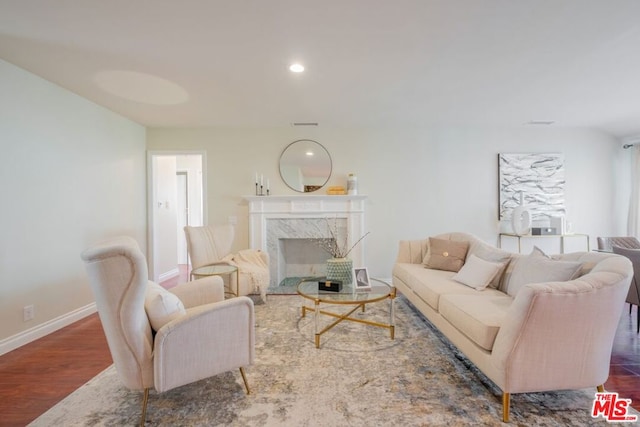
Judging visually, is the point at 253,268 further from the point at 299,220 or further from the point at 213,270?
the point at 299,220

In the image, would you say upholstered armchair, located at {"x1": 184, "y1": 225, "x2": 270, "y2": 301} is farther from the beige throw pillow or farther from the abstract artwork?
the abstract artwork

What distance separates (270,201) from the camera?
4.63 meters

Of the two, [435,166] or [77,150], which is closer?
[77,150]

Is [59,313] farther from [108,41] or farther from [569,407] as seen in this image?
[569,407]

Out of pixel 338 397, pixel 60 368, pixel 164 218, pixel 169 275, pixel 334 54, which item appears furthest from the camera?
pixel 169 275

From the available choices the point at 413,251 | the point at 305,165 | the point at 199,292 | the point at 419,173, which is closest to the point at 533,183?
the point at 419,173

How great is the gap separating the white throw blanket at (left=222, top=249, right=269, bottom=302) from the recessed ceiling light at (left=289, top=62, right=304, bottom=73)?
225 cm

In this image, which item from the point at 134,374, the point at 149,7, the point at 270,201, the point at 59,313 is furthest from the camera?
the point at 270,201

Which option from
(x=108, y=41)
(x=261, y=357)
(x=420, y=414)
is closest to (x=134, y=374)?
(x=261, y=357)

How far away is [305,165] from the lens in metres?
4.73

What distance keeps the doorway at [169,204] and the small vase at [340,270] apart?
2.59m

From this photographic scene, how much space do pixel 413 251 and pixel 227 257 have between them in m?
2.43

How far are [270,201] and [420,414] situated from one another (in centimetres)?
346

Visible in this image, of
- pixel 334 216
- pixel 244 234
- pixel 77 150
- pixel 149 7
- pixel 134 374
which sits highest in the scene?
pixel 149 7
